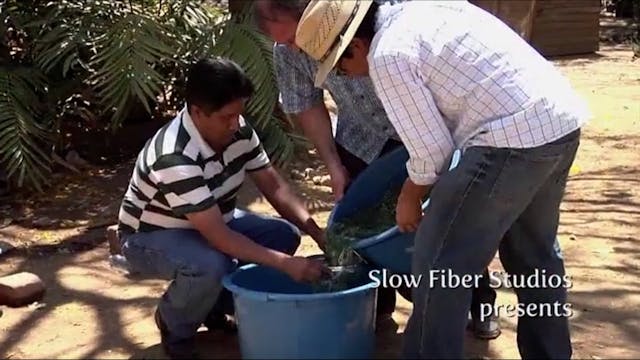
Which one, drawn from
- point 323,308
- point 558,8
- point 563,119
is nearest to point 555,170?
point 563,119

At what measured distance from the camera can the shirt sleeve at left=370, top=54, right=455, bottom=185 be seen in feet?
8.59

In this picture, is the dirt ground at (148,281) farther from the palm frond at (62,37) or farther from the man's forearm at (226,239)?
the palm frond at (62,37)

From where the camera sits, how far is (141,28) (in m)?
5.86

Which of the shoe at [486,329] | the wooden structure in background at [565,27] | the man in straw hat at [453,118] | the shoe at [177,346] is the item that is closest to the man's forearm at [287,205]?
the shoe at [177,346]

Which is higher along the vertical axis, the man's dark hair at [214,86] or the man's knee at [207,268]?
the man's dark hair at [214,86]

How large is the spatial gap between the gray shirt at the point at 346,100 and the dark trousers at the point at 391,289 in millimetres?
27

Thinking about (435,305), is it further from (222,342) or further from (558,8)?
(558,8)

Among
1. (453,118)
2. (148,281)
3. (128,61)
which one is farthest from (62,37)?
(453,118)

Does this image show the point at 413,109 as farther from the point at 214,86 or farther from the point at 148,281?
the point at 148,281

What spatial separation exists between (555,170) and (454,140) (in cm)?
31

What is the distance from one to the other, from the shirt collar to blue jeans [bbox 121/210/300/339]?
0.29m

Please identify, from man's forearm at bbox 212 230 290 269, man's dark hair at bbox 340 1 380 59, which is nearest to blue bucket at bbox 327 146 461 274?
man's forearm at bbox 212 230 290 269

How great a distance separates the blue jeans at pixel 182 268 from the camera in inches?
132

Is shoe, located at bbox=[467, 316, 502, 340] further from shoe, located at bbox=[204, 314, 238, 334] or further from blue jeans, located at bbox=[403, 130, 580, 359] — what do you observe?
shoe, located at bbox=[204, 314, 238, 334]
